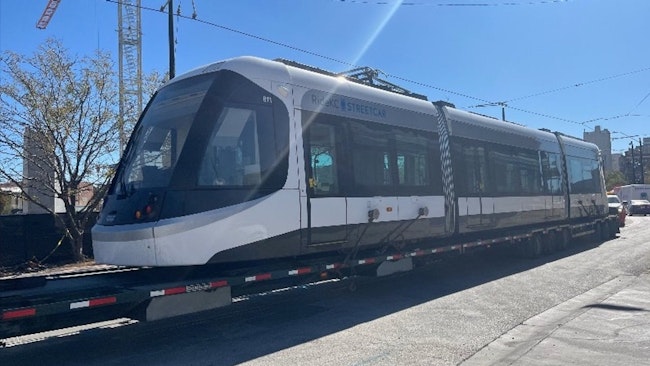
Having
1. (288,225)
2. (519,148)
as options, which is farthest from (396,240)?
(519,148)

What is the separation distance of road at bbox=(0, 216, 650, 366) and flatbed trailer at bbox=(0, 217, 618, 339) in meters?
0.51

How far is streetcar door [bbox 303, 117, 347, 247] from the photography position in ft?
27.4

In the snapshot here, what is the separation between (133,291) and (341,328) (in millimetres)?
2866

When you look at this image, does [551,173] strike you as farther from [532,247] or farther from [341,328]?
[341,328]

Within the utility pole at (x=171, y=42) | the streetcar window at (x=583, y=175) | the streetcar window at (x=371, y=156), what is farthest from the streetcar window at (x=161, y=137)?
the streetcar window at (x=583, y=175)

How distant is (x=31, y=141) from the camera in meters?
16.8

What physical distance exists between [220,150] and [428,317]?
12.9 ft

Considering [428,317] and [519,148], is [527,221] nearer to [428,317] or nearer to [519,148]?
[519,148]

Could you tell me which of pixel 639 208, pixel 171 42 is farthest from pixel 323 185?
pixel 639 208

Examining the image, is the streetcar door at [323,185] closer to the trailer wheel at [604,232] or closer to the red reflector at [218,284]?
the red reflector at [218,284]

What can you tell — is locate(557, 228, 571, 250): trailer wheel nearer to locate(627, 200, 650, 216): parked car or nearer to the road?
the road

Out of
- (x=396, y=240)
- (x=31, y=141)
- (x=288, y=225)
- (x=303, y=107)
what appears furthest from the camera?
(x=31, y=141)

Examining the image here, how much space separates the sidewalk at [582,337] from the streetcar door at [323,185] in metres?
2.92

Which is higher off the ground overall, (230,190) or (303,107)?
(303,107)
